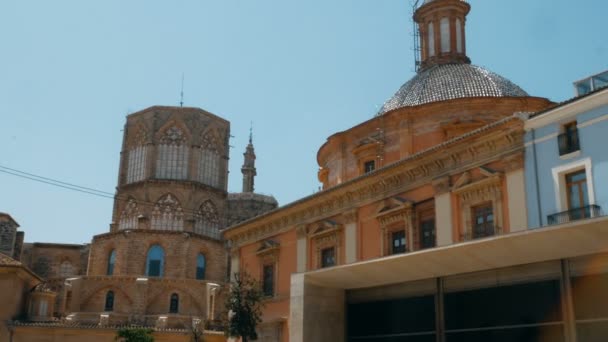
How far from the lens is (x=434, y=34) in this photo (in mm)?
33156

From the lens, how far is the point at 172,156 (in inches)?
2309

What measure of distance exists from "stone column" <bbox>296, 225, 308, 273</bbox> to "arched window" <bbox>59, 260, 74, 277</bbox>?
36.9m

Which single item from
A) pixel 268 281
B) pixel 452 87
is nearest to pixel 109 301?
pixel 268 281

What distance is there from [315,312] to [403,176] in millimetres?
5492

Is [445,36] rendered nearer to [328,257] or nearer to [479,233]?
[328,257]

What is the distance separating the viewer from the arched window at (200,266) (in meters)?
53.0

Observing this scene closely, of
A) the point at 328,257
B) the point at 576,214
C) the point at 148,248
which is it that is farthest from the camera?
the point at 148,248

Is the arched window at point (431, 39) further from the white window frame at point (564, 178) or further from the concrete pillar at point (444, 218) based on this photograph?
the white window frame at point (564, 178)

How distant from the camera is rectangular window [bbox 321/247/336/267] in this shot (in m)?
25.9

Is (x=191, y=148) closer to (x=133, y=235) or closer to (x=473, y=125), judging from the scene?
(x=133, y=235)

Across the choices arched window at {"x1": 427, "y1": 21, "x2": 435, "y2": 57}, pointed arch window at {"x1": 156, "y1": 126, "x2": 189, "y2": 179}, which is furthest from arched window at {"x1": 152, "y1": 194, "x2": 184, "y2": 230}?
arched window at {"x1": 427, "y1": 21, "x2": 435, "y2": 57}

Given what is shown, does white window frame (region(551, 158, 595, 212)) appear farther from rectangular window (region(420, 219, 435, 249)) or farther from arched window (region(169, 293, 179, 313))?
arched window (region(169, 293, 179, 313))

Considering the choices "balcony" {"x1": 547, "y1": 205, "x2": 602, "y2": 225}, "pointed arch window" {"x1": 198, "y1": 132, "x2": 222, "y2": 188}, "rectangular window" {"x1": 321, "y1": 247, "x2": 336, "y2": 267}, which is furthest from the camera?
"pointed arch window" {"x1": 198, "y1": 132, "x2": 222, "y2": 188}

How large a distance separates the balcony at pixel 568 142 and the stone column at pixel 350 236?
846 centimetres
